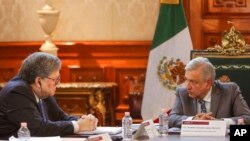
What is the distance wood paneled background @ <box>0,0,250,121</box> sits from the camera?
659 cm

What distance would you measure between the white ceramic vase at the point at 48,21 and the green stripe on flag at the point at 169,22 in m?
1.12

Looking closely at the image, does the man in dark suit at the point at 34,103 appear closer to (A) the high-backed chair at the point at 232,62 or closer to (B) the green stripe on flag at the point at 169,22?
(A) the high-backed chair at the point at 232,62

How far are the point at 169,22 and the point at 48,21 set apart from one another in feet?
4.31

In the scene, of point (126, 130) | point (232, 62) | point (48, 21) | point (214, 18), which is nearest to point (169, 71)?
point (214, 18)

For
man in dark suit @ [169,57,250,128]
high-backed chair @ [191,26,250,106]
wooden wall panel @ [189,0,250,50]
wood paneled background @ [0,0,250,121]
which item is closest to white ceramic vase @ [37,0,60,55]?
wood paneled background @ [0,0,250,121]

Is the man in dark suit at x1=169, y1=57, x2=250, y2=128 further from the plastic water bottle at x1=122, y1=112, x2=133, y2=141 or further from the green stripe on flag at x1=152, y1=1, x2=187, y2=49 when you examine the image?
the green stripe on flag at x1=152, y1=1, x2=187, y2=49

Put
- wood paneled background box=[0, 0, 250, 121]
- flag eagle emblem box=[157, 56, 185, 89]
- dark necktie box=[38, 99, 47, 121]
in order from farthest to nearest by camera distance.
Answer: wood paneled background box=[0, 0, 250, 121] → flag eagle emblem box=[157, 56, 185, 89] → dark necktie box=[38, 99, 47, 121]

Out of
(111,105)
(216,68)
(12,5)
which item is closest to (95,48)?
(111,105)

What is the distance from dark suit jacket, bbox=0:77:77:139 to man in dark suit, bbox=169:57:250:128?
33.2 inches

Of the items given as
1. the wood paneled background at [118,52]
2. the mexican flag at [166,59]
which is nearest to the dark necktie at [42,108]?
the mexican flag at [166,59]

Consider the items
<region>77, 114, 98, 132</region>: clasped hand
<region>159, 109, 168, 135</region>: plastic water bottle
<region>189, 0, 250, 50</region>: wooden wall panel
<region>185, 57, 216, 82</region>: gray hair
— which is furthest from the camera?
<region>189, 0, 250, 50</region>: wooden wall panel

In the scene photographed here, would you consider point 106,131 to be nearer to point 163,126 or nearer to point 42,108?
point 163,126

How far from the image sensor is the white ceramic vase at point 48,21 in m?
6.50

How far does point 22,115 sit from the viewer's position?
150 inches
